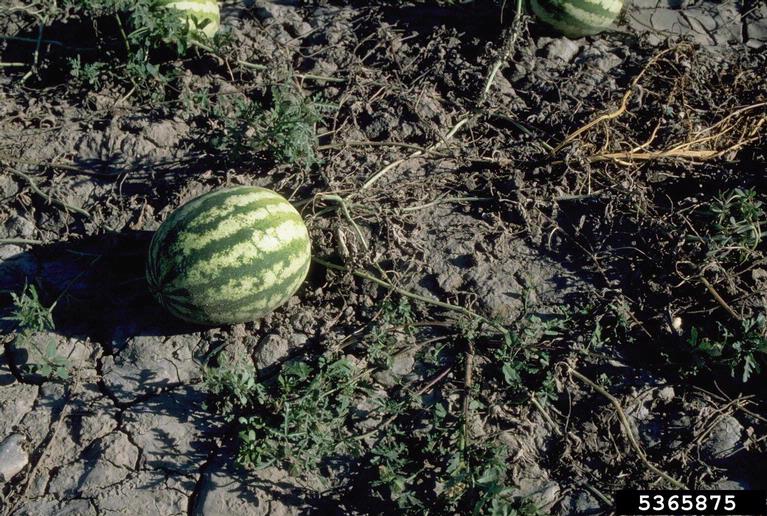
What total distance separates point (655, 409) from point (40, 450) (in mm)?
2804

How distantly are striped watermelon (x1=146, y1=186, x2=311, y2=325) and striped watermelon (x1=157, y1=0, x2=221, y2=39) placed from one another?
4.93 feet

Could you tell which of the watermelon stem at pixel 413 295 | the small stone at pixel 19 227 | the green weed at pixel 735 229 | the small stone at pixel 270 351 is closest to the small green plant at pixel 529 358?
the watermelon stem at pixel 413 295

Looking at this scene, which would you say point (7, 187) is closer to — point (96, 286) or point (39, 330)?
point (96, 286)

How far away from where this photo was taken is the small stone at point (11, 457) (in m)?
2.95

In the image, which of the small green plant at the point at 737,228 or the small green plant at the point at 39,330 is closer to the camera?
the small green plant at the point at 39,330

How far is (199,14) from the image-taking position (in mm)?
4168

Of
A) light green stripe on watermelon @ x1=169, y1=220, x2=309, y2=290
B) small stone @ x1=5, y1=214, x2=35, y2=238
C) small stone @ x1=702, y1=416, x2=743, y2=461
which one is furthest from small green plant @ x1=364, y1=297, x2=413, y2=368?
small stone @ x1=5, y1=214, x2=35, y2=238

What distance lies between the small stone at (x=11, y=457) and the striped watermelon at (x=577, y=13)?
383cm

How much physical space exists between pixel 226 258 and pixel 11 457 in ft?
4.23

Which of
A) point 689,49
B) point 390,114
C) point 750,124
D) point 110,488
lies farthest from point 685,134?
point 110,488

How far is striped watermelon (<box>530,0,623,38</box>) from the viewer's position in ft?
14.2

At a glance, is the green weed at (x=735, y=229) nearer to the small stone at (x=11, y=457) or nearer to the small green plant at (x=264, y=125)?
the small green plant at (x=264, y=125)

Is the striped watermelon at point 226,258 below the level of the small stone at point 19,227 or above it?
above

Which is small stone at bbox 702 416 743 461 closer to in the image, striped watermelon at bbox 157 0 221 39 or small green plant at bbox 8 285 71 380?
small green plant at bbox 8 285 71 380
